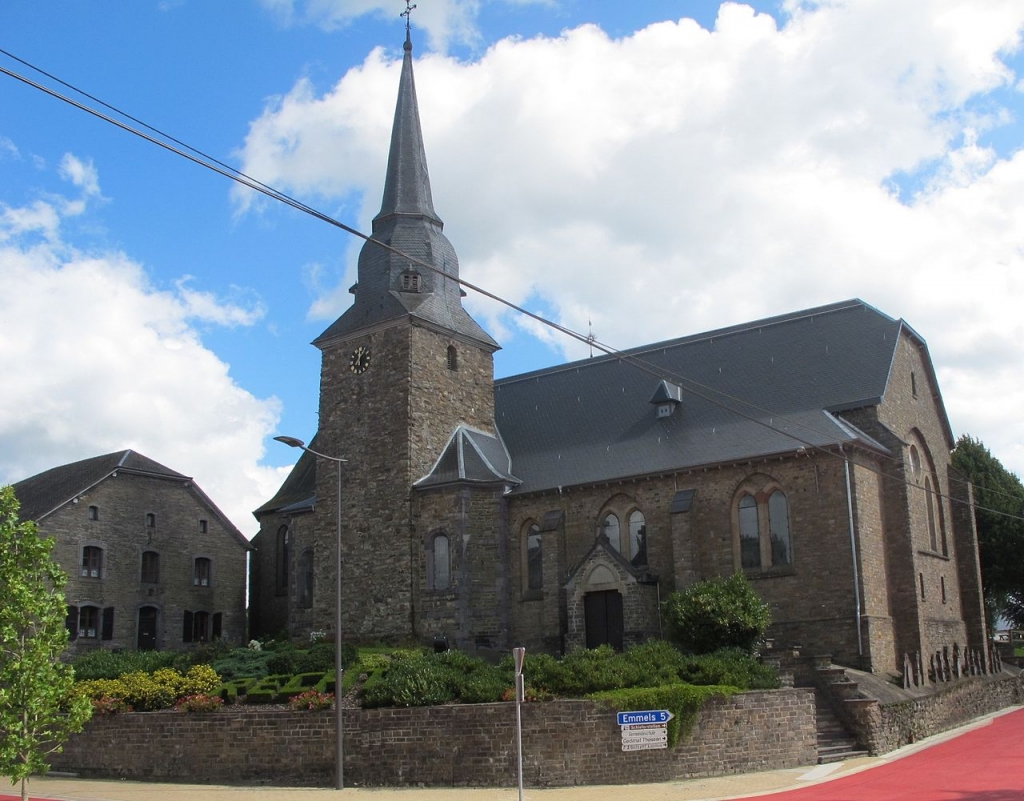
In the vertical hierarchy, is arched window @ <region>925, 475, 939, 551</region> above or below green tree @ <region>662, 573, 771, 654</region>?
above

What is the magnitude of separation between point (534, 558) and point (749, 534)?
24.9ft

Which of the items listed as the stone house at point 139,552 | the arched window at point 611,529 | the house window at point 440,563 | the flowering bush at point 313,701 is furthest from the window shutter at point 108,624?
the arched window at point 611,529

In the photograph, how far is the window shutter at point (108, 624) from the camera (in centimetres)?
4039

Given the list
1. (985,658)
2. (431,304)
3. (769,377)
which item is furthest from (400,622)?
(985,658)

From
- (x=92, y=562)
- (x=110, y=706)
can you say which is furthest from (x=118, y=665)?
(x=92, y=562)

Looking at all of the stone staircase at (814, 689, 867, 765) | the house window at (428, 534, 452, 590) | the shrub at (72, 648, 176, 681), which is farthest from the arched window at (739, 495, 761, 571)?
the shrub at (72, 648, 176, 681)

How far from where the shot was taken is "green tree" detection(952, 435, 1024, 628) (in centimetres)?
4328

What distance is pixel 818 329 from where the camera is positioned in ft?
119

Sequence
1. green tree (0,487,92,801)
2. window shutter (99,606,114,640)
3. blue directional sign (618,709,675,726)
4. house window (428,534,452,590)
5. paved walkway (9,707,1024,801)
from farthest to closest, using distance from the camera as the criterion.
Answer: window shutter (99,606,114,640)
house window (428,534,452,590)
blue directional sign (618,709,675,726)
paved walkway (9,707,1024,801)
green tree (0,487,92,801)

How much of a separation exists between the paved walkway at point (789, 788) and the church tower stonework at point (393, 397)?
12.0 metres

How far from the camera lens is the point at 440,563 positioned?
1406 inches

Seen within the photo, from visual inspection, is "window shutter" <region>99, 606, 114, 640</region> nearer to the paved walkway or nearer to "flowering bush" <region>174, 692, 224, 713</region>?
the paved walkway

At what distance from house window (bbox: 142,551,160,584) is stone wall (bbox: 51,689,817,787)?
17.1m

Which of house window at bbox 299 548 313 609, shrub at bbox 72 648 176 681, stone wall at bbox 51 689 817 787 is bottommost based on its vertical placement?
stone wall at bbox 51 689 817 787
